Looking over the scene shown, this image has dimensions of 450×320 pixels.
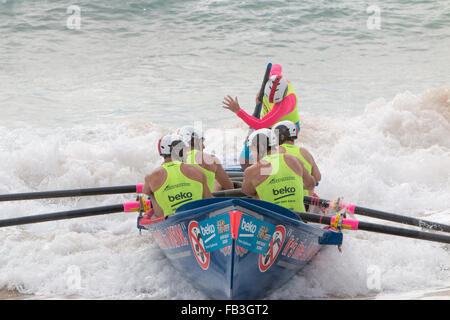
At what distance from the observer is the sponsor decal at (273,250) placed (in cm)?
448

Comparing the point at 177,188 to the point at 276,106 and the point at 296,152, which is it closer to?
the point at 296,152

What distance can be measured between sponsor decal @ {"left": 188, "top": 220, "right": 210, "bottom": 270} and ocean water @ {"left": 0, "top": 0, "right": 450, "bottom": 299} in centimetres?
54

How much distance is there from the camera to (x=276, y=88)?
22.3 ft

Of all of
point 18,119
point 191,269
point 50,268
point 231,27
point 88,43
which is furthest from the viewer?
point 231,27

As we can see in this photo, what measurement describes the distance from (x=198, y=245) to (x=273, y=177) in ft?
2.91

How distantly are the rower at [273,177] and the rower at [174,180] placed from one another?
444 mm

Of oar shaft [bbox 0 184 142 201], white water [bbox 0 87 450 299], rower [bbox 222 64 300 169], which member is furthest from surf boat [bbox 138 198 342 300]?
rower [bbox 222 64 300 169]

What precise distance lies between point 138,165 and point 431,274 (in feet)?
18.0

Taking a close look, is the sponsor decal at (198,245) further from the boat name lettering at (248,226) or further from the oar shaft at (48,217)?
the oar shaft at (48,217)

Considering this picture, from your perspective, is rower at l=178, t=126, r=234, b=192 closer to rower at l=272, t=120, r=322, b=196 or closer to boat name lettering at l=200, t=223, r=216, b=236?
rower at l=272, t=120, r=322, b=196

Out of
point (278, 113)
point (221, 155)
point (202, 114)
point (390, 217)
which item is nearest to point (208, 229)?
point (390, 217)

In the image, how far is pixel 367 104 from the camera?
42.0 ft

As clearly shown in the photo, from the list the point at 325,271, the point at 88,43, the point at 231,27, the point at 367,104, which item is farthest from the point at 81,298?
the point at 231,27

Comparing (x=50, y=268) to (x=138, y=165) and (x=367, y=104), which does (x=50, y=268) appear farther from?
(x=367, y=104)
